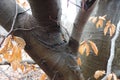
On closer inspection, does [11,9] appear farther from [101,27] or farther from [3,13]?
[101,27]

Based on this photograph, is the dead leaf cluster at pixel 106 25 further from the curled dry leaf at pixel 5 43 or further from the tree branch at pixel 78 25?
the curled dry leaf at pixel 5 43

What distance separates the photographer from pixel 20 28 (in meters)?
0.82

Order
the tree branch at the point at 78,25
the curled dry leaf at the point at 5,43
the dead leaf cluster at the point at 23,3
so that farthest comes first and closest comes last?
the dead leaf cluster at the point at 23,3, the tree branch at the point at 78,25, the curled dry leaf at the point at 5,43

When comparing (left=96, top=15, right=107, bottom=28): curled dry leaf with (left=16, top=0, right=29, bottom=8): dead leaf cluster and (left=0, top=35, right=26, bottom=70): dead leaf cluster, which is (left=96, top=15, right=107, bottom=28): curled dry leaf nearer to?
(left=16, top=0, right=29, bottom=8): dead leaf cluster

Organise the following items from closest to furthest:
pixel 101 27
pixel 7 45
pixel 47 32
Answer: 1. pixel 7 45
2. pixel 47 32
3. pixel 101 27

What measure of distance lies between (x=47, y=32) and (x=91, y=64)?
645 mm

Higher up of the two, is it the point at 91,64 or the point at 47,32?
the point at 47,32

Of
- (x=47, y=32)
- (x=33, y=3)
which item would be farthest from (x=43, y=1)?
(x=47, y=32)

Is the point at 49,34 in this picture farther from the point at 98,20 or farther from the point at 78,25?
the point at 98,20

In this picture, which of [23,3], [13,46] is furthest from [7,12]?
[23,3]

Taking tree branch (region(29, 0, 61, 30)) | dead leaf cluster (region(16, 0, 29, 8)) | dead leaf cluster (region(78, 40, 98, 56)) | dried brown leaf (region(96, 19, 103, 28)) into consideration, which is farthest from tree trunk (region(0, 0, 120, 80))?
dead leaf cluster (region(16, 0, 29, 8))

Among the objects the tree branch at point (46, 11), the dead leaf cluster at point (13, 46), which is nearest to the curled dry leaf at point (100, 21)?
the tree branch at point (46, 11)

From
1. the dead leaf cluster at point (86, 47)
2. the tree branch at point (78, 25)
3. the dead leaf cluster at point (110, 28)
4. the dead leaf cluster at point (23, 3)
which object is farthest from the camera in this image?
the dead leaf cluster at point (23, 3)

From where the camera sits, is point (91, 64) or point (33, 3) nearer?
point (33, 3)
